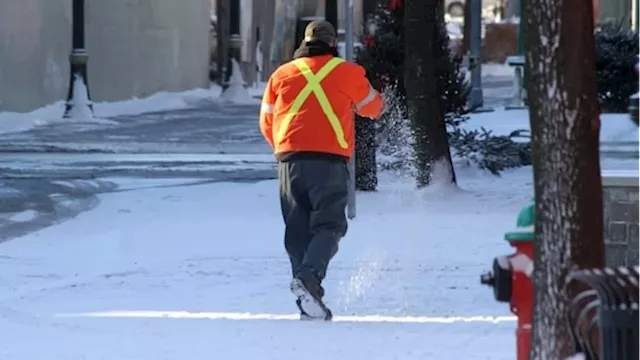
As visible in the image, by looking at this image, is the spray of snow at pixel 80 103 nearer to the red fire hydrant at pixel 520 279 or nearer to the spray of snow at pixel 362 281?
the spray of snow at pixel 362 281

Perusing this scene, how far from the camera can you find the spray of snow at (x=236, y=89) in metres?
36.3

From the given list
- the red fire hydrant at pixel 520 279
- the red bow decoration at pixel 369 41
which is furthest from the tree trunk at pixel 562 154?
the red bow decoration at pixel 369 41

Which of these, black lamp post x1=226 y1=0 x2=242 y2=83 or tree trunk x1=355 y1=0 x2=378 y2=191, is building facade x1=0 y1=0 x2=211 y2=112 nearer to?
black lamp post x1=226 y1=0 x2=242 y2=83

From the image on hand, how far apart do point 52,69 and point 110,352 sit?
22.4m

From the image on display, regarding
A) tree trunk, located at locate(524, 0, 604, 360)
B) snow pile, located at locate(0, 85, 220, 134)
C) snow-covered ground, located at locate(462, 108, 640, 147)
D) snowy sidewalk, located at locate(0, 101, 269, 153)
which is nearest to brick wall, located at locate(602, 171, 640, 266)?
tree trunk, located at locate(524, 0, 604, 360)

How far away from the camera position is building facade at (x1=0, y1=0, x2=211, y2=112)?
91.1 feet

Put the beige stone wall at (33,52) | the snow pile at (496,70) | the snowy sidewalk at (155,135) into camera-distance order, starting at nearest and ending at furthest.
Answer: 1. the snowy sidewalk at (155,135)
2. the beige stone wall at (33,52)
3. the snow pile at (496,70)

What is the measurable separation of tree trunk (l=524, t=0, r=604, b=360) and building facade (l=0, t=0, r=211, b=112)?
22043 millimetres

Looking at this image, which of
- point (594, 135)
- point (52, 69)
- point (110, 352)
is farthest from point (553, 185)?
point (52, 69)

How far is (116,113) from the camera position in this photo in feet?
103

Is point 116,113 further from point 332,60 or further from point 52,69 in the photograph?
point 332,60

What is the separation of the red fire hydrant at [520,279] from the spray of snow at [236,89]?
2998cm

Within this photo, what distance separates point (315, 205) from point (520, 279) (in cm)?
262

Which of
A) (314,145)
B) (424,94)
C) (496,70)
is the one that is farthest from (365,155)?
(496,70)
